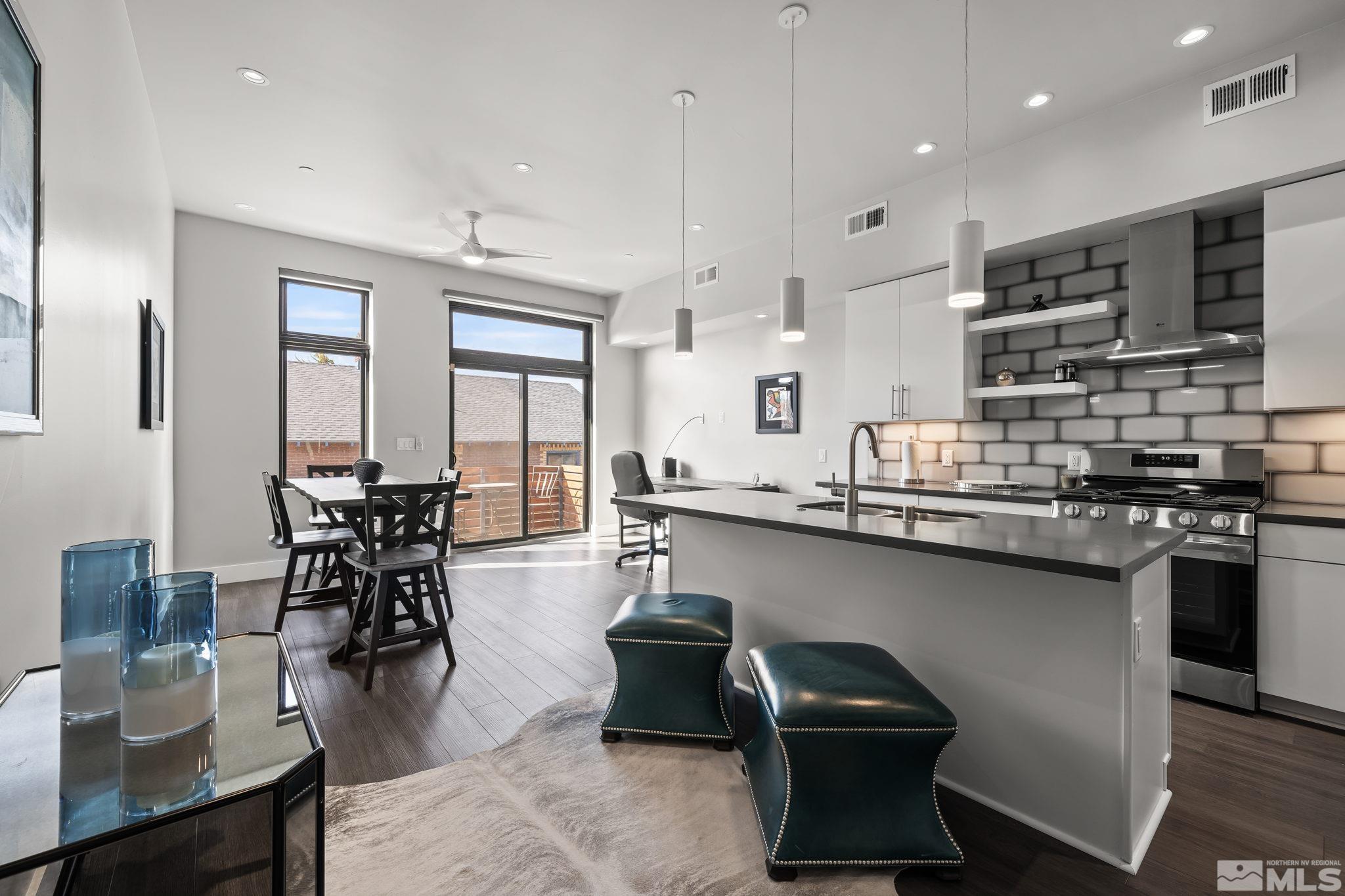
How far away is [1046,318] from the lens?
3539 millimetres

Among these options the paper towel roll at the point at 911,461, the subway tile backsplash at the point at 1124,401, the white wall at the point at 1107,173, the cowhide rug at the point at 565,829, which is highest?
the white wall at the point at 1107,173

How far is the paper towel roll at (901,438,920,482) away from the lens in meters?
4.41

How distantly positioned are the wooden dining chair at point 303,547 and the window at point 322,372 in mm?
1450

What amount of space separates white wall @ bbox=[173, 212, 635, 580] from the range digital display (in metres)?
5.68

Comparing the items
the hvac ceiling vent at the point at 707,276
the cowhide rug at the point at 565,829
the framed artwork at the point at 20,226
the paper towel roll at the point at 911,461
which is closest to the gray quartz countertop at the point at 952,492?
the paper towel roll at the point at 911,461

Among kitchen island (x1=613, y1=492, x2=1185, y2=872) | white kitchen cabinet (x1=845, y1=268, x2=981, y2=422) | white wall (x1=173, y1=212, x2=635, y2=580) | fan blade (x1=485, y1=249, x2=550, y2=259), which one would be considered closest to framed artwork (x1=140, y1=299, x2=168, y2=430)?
white wall (x1=173, y1=212, x2=635, y2=580)

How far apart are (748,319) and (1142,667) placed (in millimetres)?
4442

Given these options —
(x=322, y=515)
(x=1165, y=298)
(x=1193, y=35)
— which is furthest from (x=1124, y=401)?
(x=322, y=515)

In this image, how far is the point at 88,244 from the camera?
1827 millimetres

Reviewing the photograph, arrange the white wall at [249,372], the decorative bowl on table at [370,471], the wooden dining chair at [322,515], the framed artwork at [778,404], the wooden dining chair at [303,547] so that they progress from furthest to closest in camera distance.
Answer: the framed artwork at [778,404], the white wall at [249,372], the wooden dining chair at [322,515], the decorative bowl on table at [370,471], the wooden dining chair at [303,547]

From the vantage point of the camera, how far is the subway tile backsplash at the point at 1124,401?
2.93m

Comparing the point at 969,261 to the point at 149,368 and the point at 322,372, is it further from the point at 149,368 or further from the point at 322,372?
the point at 322,372

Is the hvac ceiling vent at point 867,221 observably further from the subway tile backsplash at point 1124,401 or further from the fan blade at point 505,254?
the fan blade at point 505,254

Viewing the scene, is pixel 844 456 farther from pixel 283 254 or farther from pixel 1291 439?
pixel 283 254
